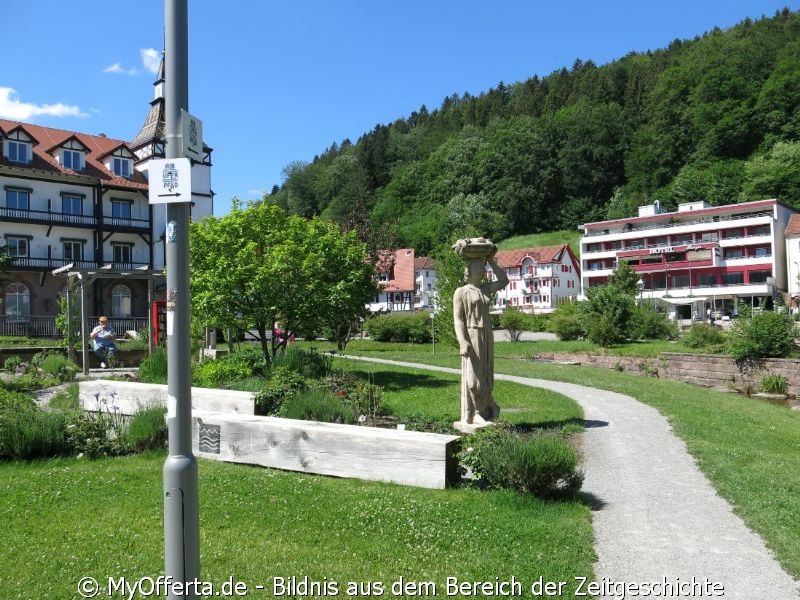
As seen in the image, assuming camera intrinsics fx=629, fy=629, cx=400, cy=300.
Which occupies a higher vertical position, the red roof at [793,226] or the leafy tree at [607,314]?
the red roof at [793,226]

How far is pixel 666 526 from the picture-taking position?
6.10 metres

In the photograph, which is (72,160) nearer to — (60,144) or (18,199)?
(60,144)

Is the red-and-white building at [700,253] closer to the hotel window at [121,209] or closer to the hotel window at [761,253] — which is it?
the hotel window at [761,253]

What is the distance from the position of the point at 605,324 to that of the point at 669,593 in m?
31.4

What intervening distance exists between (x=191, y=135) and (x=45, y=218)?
42.4 metres

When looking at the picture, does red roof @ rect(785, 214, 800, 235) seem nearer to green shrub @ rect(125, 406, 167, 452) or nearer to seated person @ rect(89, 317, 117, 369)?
seated person @ rect(89, 317, 117, 369)

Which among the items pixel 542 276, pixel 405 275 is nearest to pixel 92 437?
pixel 542 276

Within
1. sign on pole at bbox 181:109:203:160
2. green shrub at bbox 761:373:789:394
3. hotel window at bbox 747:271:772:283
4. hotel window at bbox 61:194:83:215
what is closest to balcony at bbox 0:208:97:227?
hotel window at bbox 61:194:83:215

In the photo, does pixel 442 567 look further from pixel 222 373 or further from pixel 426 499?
pixel 222 373

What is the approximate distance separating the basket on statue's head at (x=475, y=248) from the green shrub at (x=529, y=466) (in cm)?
376

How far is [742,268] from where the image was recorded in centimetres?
6506

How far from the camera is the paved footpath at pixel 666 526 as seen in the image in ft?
16.2

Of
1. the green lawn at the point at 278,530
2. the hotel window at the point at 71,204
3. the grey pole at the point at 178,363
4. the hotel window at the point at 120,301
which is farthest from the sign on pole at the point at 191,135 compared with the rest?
the hotel window at the point at 71,204

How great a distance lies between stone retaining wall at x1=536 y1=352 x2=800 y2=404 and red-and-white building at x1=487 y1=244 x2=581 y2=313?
162 ft
